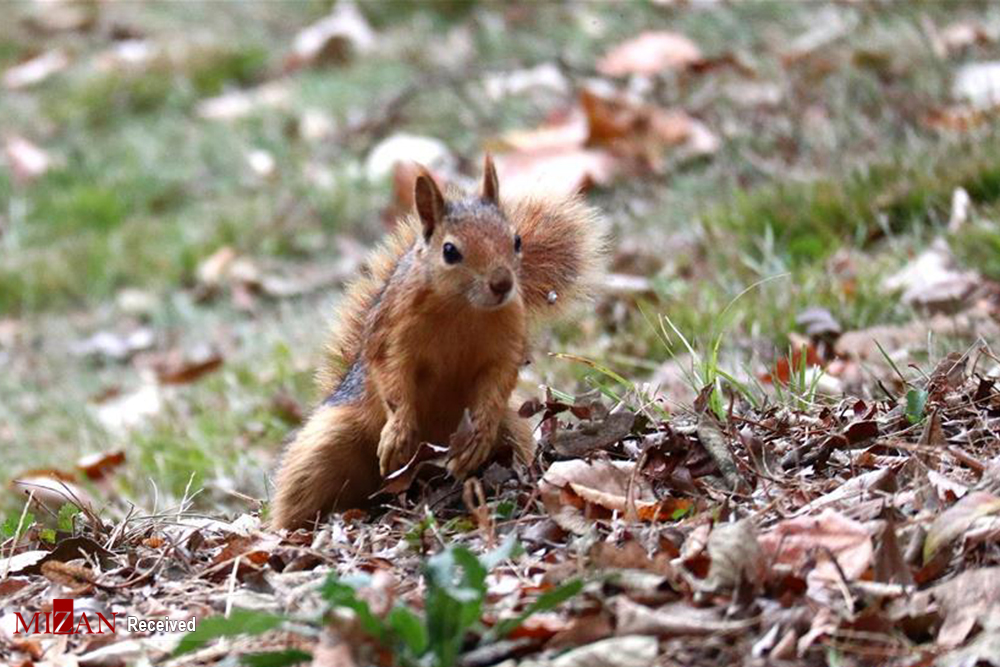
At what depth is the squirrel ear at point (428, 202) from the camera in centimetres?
313

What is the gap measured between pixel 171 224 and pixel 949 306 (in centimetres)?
427

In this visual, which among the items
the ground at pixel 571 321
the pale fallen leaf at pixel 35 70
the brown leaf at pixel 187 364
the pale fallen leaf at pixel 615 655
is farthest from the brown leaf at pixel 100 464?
the pale fallen leaf at pixel 35 70

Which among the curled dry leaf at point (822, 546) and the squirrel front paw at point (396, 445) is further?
the squirrel front paw at point (396, 445)

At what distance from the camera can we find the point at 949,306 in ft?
15.0

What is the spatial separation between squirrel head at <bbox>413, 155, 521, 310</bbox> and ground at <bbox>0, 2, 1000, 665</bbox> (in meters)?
0.36

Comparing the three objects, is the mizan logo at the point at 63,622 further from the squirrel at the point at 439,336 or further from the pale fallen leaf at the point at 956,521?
the pale fallen leaf at the point at 956,521

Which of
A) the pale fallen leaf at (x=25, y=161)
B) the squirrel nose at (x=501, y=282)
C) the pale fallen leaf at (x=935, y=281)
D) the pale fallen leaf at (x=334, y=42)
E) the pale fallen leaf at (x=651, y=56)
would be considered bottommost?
the pale fallen leaf at (x=935, y=281)

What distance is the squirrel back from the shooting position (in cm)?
331

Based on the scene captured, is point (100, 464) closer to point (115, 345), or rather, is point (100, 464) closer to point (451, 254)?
point (115, 345)

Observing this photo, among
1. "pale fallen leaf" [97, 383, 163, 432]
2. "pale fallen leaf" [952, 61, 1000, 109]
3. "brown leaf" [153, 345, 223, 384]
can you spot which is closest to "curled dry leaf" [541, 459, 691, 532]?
"pale fallen leaf" [97, 383, 163, 432]

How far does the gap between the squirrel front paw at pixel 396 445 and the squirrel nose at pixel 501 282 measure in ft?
1.10

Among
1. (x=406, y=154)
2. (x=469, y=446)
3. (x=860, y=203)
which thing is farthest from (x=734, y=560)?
(x=406, y=154)

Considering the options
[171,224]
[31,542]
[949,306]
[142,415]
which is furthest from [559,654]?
[171,224]

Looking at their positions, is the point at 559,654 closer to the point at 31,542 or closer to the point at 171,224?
the point at 31,542
